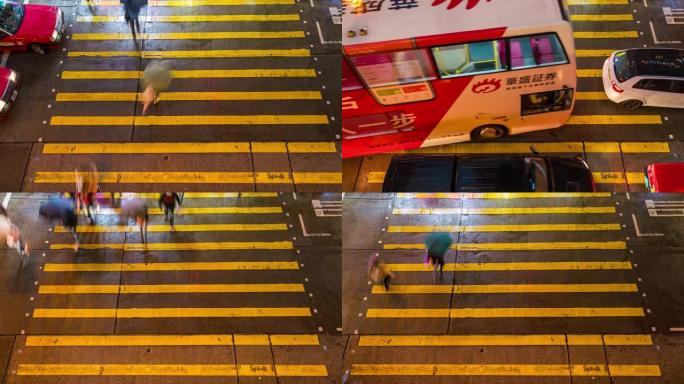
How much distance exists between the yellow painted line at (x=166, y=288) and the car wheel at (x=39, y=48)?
200 inches

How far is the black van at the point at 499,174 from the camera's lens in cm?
1148

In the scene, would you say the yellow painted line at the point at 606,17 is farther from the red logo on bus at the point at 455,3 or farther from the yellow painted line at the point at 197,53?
the yellow painted line at the point at 197,53

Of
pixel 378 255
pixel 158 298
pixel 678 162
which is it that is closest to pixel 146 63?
pixel 158 298

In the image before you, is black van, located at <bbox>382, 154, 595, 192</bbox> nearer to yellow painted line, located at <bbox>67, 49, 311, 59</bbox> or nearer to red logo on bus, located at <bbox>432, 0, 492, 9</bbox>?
red logo on bus, located at <bbox>432, 0, 492, 9</bbox>

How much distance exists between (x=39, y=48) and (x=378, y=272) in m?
8.71

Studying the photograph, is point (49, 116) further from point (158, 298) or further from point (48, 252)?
point (158, 298)

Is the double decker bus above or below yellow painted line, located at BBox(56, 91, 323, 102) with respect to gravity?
above

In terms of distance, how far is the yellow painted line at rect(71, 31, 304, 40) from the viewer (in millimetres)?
12977

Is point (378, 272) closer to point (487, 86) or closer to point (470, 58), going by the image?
point (487, 86)

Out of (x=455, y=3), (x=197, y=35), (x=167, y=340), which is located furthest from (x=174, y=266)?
(x=455, y=3)

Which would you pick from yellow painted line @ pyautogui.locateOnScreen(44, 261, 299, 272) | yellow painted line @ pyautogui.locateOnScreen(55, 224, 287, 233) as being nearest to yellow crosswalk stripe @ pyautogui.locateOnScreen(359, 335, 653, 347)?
yellow painted line @ pyautogui.locateOnScreen(44, 261, 299, 272)

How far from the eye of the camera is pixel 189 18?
13.2 meters

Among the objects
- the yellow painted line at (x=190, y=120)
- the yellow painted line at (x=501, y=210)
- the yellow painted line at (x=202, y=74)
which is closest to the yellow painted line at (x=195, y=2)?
the yellow painted line at (x=202, y=74)

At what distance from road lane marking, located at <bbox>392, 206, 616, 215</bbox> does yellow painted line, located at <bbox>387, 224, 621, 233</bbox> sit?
27cm
